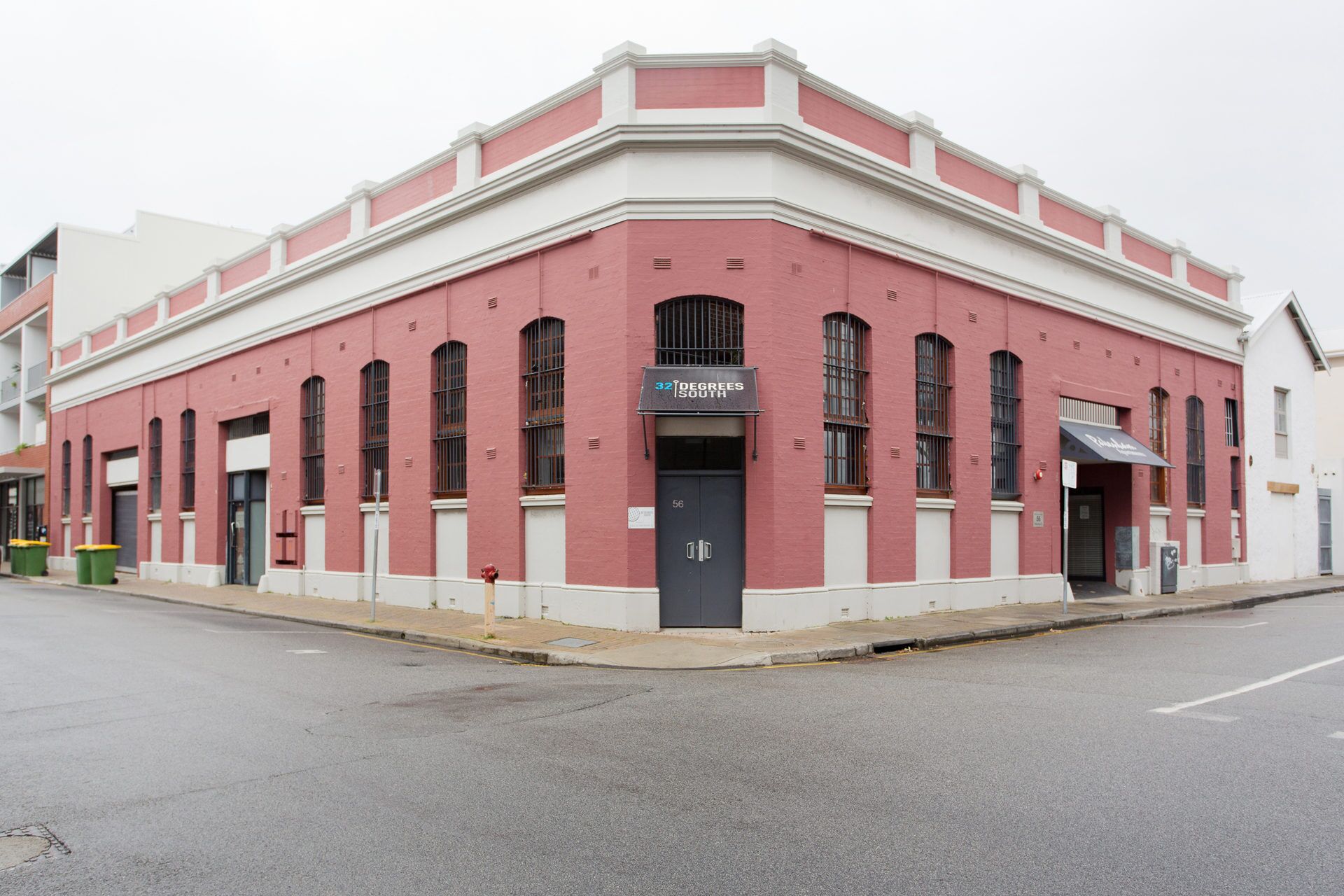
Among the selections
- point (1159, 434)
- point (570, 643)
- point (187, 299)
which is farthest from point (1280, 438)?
point (187, 299)

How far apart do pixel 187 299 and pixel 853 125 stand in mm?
22521

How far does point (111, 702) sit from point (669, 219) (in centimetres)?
Result: 994

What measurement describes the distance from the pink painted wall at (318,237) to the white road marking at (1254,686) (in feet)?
61.9

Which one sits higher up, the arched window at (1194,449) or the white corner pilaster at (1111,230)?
the white corner pilaster at (1111,230)

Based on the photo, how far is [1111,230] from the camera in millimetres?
22375

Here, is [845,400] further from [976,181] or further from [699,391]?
[976,181]

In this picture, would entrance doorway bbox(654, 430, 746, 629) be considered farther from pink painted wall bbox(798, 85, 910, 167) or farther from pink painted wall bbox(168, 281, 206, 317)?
pink painted wall bbox(168, 281, 206, 317)

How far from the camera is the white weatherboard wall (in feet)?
90.6

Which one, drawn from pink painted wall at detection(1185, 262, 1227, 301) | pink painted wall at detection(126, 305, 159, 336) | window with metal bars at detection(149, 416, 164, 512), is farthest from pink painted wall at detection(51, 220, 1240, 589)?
pink painted wall at detection(126, 305, 159, 336)

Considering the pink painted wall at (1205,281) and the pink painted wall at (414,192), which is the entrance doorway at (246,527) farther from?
the pink painted wall at (1205,281)

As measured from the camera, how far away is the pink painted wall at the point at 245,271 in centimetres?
2489

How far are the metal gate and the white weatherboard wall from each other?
84cm

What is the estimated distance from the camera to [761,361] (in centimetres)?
1438

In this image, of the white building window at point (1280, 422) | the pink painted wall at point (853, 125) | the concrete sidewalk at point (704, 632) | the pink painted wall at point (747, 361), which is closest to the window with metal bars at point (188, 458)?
the pink painted wall at point (747, 361)
